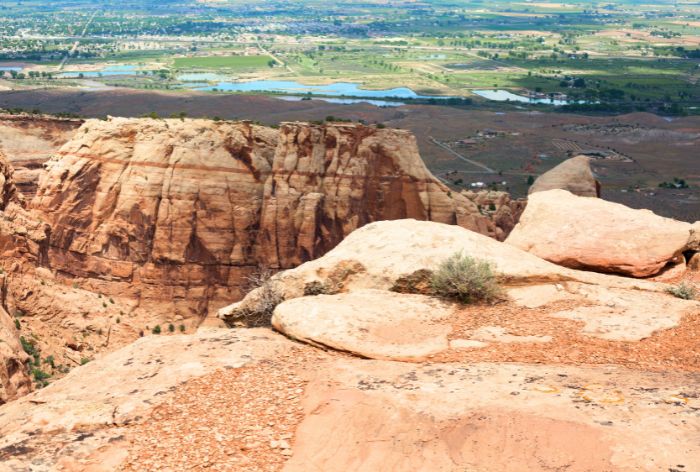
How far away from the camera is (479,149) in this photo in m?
130

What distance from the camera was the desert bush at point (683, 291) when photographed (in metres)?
17.4

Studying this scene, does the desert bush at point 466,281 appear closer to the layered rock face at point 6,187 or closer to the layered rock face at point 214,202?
the layered rock face at point 6,187

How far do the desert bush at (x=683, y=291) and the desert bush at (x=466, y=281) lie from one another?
3.55 metres

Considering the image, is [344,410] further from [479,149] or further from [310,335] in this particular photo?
[479,149]

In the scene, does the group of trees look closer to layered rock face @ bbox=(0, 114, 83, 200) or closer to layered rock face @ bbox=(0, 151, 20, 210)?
layered rock face @ bbox=(0, 114, 83, 200)

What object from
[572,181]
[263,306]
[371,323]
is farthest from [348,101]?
[371,323]

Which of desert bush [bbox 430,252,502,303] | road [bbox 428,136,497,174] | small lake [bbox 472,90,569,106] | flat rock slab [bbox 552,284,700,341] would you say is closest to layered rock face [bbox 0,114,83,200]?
desert bush [bbox 430,252,502,303]

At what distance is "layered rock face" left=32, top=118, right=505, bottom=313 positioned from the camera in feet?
149

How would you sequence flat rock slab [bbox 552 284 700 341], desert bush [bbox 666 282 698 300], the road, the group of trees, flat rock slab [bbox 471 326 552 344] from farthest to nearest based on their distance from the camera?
the group of trees < the road < desert bush [bbox 666 282 698 300] < flat rock slab [bbox 552 284 700 341] < flat rock slab [bbox 471 326 552 344]

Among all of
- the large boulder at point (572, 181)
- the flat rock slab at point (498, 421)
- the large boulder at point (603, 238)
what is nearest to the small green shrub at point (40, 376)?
the large boulder at point (603, 238)

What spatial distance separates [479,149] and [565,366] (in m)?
118

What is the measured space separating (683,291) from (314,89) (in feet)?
574

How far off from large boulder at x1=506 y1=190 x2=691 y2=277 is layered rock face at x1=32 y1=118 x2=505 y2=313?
24115 mm

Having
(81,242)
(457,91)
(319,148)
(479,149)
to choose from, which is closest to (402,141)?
(319,148)
